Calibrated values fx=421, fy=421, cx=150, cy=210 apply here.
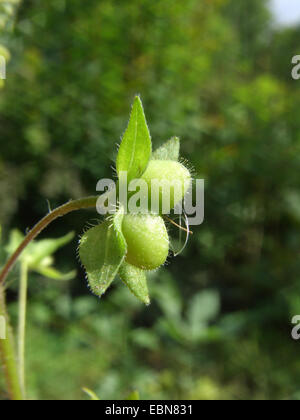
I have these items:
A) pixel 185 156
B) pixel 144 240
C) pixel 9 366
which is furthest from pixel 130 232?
pixel 185 156

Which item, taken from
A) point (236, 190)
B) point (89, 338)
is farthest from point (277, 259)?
point (89, 338)

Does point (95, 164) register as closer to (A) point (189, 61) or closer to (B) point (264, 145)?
(A) point (189, 61)

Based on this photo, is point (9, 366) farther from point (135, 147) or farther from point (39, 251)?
point (135, 147)

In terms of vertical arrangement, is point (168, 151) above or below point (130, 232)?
above

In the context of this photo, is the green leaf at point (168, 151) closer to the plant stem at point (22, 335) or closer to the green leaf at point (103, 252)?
the green leaf at point (103, 252)

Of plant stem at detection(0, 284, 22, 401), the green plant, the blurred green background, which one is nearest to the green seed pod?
the green plant

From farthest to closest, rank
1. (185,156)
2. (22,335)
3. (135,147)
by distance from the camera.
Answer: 1. (185,156)
2. (22,335)
3. (135,147)

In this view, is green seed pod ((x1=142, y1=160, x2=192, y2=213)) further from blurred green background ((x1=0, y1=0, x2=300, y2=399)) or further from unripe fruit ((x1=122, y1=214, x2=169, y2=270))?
blurred green background ((x1=0, y1=0, x2=300, y2=399))
